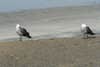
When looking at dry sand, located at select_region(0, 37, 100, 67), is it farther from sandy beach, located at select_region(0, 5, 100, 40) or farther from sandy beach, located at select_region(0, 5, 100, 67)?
sandy beach, located at select_region(0, 5, 100, 40)

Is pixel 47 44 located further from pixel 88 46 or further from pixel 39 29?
pixel 39 29

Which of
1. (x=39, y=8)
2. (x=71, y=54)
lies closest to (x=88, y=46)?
(x=71, y=54)

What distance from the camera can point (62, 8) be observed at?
43312 millimetres

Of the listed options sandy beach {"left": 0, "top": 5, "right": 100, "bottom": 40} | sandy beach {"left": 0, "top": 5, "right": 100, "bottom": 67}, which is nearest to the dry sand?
sandy beach {"left": 0, "top": 5, "right": 100, "bottom": 67}

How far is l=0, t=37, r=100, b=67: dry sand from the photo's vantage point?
16250 mm

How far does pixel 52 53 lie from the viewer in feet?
59.4

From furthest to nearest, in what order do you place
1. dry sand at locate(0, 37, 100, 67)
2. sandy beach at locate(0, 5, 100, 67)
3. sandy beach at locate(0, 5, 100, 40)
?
sandy beach at locate(0, 5, 100, 40) < sandy beach at locate(0, 5, 100, 67) < dry sand at locate(0, 37, 100, 67)

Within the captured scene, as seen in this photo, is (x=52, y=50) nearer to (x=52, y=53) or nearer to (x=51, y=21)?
(x=52, y=53)

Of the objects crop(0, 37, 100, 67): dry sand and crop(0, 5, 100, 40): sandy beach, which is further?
crop(0, 5, 100, 40): sandy beach

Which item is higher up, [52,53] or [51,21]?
[51,21]

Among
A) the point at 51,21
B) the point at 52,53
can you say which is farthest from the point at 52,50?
the point at 51,21

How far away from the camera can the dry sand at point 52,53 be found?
640 inches

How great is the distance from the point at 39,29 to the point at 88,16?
836cm

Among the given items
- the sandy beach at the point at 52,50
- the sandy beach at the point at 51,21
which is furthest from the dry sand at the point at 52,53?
the sandy beach at the point at 51,21
